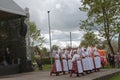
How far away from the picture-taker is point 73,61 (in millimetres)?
20781

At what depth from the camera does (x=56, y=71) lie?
72.2 ft

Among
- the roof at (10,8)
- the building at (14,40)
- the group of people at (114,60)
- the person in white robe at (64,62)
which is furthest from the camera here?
the group of people at (114,60)

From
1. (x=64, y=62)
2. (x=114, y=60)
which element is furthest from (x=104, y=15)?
(x=64, y=62)

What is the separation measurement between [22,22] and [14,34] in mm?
1093

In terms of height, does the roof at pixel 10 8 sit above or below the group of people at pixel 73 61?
above

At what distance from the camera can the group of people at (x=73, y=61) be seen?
20.9 metres

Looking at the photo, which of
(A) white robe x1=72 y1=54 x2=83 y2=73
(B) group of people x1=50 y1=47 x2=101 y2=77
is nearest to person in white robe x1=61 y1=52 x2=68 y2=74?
(B) group of people x1=50 y1=47 x2=101 y2=77

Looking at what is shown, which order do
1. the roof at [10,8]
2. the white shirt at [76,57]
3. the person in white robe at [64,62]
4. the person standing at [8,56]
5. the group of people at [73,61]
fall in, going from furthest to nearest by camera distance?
the person standing at [8,56] < the roof at [10,8] < the person in white robe at [64,62] < the group of people at [73,61] < the white shirt at [76,57]

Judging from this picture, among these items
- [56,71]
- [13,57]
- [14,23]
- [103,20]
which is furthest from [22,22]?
[103,20]

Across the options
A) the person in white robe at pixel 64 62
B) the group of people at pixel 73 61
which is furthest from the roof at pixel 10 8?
the person in white robe at pixel 64 62

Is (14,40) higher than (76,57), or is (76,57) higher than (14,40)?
(14,40)

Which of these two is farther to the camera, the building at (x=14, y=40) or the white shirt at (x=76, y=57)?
the building at (x=14, y=40)

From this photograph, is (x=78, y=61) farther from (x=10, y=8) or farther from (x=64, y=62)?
(x=10, y=8)

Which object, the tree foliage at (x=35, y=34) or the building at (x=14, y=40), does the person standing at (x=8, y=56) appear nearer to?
the building at (x=14, y=40)
